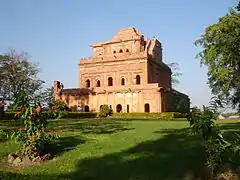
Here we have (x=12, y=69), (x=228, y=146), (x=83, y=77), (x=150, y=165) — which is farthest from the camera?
(x=83, y=77)

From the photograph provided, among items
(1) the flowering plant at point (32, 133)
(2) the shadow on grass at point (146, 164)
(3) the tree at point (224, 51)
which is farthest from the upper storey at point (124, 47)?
(1) the flowering plant at point (32, 133)

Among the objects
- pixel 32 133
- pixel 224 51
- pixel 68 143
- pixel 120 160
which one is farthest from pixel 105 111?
pixel 120 160

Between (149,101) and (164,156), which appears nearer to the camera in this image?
(164,156)

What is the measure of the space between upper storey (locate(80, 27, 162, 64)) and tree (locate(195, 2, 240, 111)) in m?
21.2

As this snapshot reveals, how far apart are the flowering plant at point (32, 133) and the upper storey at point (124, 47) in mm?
34260

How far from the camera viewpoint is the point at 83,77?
4509 cm

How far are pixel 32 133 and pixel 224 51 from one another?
14786 millimetres

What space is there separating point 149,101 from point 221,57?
17793 mm

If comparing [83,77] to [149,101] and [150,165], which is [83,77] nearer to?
[149,101]

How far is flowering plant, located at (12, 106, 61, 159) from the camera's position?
799 centimetres

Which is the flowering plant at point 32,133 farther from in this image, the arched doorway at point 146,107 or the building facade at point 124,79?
the arched doorway at point 146,107

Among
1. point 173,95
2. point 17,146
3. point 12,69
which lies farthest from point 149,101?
point 17,146

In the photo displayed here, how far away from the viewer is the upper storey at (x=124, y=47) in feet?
144

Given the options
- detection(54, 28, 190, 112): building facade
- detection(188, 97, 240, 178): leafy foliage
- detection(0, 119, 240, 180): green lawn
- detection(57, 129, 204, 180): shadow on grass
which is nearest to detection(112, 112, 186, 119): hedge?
detection(54, 28, 190, 112): building facade
